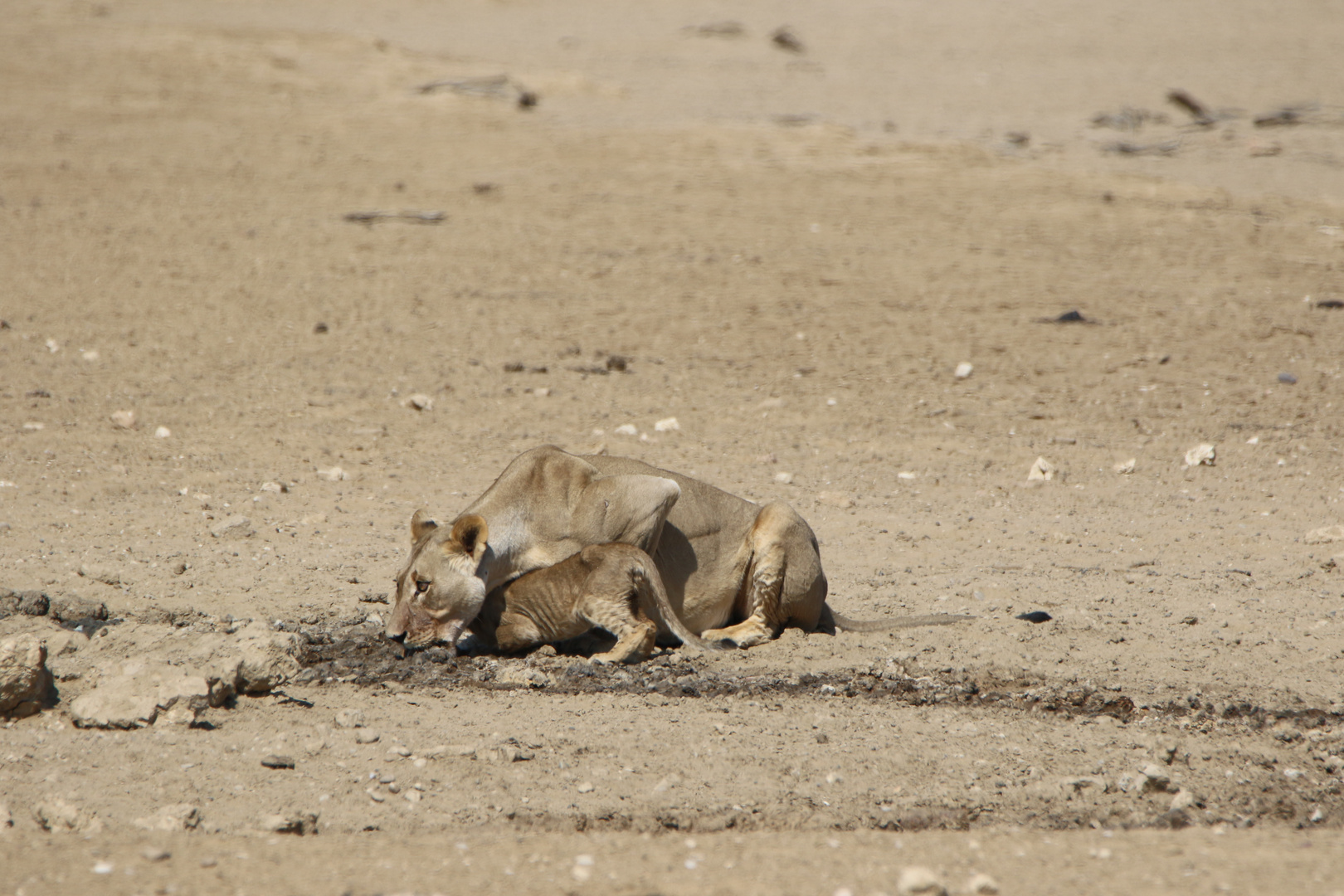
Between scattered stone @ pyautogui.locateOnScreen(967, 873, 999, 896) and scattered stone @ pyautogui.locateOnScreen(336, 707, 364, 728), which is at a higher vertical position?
scattered stone @ pyautogui.locateOnScreen(967, 873, 999, 896)

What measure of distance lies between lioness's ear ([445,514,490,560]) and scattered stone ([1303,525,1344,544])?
5128 mm

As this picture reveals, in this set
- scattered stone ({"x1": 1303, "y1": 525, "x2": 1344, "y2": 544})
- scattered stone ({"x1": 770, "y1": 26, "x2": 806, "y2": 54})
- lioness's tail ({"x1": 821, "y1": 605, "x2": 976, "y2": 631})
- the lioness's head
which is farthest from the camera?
scattered stone ({"x1": 770, "y1": 26, "x2": 806, "y2": 54})

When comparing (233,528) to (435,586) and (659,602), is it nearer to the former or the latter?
(435,586)

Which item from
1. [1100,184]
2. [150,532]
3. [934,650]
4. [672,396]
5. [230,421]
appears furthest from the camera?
[1100,184]

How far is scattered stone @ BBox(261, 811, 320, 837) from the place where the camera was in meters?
4.55

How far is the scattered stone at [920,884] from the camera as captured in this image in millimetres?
3965

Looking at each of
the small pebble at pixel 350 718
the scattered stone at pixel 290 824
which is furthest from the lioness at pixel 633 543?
the scattered stone at pixel 290 824

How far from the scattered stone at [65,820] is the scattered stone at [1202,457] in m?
→ 8.07

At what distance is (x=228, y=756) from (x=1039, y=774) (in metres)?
3.19

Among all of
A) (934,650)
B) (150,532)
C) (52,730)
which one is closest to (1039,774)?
(934,650)

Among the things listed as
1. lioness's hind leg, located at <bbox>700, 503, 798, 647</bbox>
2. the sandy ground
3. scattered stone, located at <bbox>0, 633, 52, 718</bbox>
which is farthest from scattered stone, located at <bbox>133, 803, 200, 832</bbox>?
lioness's hind leg, located at <bbox>700, 503, 798, 647</bbox>

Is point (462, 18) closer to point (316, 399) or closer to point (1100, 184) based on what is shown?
point (1100, 184)

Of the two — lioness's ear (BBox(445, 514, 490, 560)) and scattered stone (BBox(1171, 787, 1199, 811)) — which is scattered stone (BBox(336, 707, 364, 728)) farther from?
scattered stone (BBox(1171, 787, 1199, 811))

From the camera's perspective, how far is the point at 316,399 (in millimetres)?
10758
